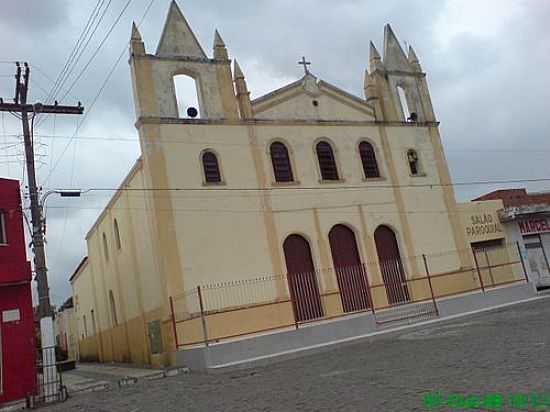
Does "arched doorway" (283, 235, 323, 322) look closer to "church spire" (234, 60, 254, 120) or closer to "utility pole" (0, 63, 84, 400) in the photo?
"church spire" (234, 60, 254, 120)

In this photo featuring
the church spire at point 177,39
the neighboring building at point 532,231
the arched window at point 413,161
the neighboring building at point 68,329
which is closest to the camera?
the church spire at point 177,39

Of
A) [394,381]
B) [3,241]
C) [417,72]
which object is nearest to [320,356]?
→ [394,381]

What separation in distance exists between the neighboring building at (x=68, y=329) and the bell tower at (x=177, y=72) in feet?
80.7

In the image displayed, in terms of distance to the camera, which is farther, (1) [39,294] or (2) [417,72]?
(2) [417,72]

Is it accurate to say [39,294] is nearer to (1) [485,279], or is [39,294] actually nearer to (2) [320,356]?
(2) [320,356]

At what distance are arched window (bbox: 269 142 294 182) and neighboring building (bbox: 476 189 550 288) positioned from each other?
1087 cm

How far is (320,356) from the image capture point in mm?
13820

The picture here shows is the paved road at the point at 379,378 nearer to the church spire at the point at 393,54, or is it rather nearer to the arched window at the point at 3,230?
the arched window at the point at 3,230

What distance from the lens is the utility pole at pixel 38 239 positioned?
13344mm

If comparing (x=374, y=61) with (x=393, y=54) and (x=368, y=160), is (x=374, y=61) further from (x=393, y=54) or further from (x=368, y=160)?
(x=368, y=160)

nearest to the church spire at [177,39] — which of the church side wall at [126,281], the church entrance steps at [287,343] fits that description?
the church side wall at [126,281]

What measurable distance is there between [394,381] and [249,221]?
11588mm

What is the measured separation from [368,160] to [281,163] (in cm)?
404

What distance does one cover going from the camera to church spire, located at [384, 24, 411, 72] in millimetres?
24812
